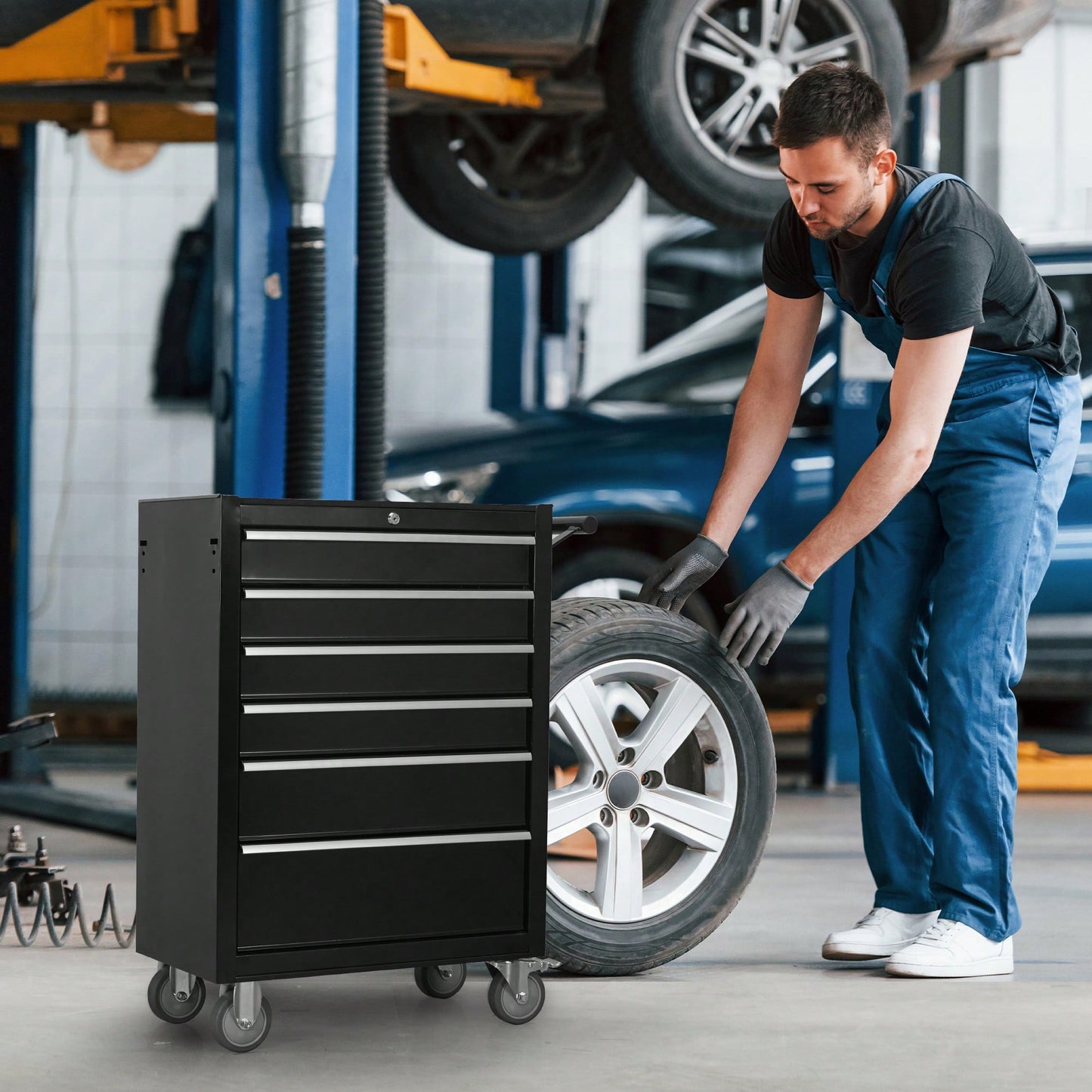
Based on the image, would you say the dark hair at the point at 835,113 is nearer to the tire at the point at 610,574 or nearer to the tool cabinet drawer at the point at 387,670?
the tool cabinet drawer at the point at 387,670

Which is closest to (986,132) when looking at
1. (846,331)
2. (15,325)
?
(846,331)

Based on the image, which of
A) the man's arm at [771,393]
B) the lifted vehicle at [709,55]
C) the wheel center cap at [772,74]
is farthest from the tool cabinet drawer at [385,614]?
the wheel center cap at [772,74]

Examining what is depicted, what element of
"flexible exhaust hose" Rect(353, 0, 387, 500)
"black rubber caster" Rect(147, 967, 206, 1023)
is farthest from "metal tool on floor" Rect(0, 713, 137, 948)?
"flexible exhaust hose" Rect(353, 0, 387, 500)

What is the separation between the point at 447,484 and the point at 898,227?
105 inches

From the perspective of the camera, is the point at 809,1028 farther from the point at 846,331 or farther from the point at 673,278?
the point at 673,278

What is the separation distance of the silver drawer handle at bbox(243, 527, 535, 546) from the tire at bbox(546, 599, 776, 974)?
276 millimetres

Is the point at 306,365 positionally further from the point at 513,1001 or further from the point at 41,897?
the point at 513,1001

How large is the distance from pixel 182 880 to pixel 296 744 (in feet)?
0.77

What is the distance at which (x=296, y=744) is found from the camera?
6.81 feet

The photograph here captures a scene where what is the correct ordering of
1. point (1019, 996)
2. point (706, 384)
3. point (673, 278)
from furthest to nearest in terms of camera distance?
point (673, 278) → point (706, 384) → point (1019, 996)

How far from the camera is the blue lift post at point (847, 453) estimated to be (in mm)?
4648

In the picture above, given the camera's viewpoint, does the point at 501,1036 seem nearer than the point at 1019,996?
Yes

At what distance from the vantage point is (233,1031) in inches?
81.1

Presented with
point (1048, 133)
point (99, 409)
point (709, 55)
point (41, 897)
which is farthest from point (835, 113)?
point (1048, 133)
